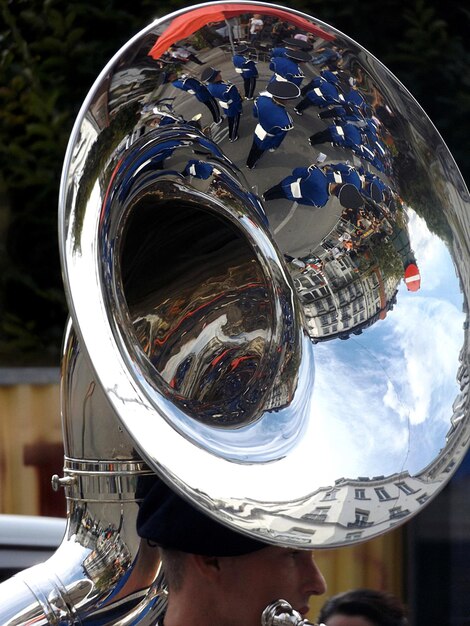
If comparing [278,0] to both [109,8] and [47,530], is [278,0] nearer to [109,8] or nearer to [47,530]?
[109,8]

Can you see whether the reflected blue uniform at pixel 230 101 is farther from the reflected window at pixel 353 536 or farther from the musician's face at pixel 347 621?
the musician's face at pixel 347 621

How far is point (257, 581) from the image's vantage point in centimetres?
174

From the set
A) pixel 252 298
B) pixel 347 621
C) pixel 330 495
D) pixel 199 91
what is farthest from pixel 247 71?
pixel 347 621

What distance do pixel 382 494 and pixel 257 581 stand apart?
21cm

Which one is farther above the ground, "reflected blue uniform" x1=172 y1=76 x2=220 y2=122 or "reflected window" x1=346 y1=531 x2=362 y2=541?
"reflected blue uniform" x1=172 y1=76 x2=220 y2=122

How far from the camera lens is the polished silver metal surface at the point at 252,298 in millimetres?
1553

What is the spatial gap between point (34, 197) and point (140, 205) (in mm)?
2946

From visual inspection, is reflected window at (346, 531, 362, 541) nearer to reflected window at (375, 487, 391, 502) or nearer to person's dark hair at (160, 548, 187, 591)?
reflected window at (375, 487, 391, 502)

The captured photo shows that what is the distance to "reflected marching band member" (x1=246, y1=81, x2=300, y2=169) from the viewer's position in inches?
74.2

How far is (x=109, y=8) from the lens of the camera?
14.8 ft

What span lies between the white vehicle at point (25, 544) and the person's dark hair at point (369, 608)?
75 centimetres

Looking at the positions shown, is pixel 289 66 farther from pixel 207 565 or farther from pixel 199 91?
pixel 207 565

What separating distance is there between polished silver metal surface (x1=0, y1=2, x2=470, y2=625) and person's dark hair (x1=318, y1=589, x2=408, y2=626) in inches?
29.0

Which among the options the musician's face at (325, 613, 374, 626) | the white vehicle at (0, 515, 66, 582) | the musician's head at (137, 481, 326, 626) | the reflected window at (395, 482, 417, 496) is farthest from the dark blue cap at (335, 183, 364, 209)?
the white vehicle at (0, 515, 66, 582)
